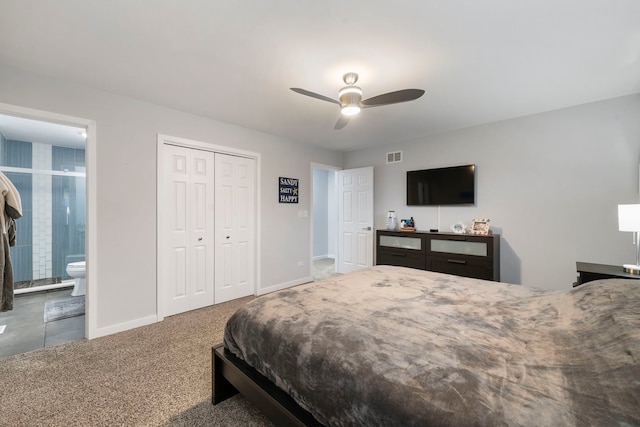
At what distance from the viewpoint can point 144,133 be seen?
3.05 m

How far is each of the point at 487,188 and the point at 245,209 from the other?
3524 millimetres

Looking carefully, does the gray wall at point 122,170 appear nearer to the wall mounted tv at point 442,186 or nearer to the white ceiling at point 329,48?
the white ceiling at point 329,48

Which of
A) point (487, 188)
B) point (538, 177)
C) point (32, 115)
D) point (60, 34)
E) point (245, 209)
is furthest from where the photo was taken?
point (245, 209)

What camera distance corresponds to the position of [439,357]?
3.51 ft

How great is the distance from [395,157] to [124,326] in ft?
14.8

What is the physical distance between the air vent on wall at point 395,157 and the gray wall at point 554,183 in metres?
0.67

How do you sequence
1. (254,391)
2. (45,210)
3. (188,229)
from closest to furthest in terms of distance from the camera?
(254,391), (188,229), (45,210)

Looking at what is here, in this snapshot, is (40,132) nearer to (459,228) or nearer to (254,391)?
(254,391)

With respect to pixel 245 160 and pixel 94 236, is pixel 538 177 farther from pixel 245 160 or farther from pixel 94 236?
pixel 94 236

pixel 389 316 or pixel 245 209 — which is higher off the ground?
pixel 245 209

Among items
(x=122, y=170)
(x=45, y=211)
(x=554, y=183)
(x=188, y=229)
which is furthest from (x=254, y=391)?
(x=45, y=211)

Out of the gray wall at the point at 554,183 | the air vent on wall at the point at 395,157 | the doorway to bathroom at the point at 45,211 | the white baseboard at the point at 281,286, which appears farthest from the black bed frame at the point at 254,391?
the air vent on wall at the point at 395,157

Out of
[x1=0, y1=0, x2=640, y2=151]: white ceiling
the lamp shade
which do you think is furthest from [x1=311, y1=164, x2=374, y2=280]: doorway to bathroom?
the lamp shade

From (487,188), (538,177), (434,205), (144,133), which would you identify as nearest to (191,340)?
(144,133)
